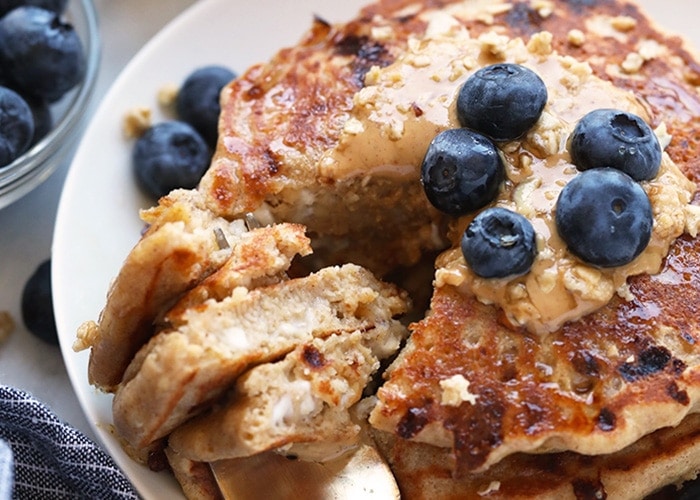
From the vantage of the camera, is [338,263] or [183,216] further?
[338,263]

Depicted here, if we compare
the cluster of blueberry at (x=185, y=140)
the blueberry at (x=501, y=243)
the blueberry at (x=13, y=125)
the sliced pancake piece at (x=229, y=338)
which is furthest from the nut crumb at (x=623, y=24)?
the blueberry at (x=13, y=125)

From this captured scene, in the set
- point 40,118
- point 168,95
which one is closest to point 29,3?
point 40,118

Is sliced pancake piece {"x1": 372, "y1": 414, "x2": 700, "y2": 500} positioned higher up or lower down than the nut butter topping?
lower down

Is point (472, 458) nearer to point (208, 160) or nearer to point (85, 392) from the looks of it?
point (85, 392)

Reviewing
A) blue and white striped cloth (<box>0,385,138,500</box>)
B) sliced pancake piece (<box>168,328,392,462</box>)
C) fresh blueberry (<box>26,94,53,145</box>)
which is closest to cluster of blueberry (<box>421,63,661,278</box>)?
sliced pancake piece (<box>168,328,392,462</box>)

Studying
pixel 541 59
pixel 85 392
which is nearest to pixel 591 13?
pixel 541 59

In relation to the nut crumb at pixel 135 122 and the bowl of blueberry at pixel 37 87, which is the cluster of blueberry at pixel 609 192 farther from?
the bowl of blueberry at pixel 37 87

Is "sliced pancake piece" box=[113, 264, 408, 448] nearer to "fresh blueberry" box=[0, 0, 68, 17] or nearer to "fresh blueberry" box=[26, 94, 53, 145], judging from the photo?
"fresh blueberry" box=[26, 94, 53, 145]
